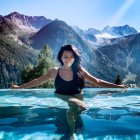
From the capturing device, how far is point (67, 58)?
21.7 feet

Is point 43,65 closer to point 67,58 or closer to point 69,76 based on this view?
point 69,76

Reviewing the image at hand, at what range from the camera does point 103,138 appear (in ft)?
15.9

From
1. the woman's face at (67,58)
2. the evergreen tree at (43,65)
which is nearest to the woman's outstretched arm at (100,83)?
the woman's face at (67,58)

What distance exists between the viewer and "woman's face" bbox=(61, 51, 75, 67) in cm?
658

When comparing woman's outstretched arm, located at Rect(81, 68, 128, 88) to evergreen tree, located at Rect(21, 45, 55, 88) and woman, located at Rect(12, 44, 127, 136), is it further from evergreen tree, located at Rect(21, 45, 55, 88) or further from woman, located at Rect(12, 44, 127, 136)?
evergreen tree, located at Rect(21, 45, 55, 88)

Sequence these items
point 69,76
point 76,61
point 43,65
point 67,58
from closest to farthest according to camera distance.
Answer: point 67,58
point 76,61
point 69,76
point 43,65

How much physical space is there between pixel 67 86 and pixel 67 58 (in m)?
0.72

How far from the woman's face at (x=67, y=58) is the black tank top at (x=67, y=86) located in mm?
383

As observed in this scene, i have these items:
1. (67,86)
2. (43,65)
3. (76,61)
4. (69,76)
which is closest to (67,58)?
(76,61)

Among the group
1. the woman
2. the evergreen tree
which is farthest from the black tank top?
the evergreen tree

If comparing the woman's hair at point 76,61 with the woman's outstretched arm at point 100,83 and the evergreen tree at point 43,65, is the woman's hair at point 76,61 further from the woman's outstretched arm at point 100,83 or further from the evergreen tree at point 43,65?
the evergreen tree at point 43,65

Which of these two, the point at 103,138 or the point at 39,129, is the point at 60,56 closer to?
the point at 39,129

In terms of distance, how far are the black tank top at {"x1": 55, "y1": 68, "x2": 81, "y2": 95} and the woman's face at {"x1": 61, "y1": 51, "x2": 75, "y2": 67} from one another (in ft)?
1.26

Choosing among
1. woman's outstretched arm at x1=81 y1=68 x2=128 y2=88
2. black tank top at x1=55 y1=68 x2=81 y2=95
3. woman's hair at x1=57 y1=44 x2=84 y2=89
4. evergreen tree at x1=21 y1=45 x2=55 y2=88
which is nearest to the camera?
woman's outstretched arm at x1=81 y1=68 x2=128 y2=88
